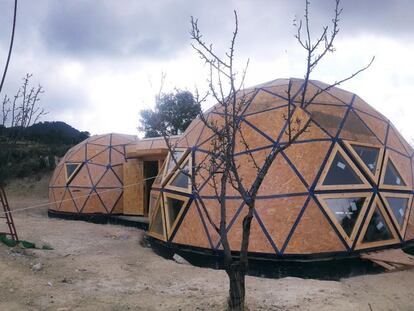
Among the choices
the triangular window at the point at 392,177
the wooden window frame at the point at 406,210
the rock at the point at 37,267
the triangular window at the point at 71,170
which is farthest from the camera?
the triangular window at the point at 71,170

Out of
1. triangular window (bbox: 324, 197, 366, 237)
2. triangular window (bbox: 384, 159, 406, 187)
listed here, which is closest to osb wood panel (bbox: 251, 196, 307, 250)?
triangular window (bbox: 324, 197, 366, 237)

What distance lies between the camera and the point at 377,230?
29.7 feet

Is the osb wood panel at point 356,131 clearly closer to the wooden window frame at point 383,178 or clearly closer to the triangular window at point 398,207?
the wooden window frame at point 383,178

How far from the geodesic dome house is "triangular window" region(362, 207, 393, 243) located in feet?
0.08

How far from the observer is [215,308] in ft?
20.4

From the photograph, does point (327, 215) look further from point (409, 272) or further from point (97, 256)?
point (97, 256)

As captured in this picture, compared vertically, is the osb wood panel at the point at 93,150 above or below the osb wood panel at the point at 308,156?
above

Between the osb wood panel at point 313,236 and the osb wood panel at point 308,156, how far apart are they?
2.46 ft

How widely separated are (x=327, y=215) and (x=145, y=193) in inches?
405

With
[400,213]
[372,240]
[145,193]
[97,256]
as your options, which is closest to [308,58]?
[372,240]

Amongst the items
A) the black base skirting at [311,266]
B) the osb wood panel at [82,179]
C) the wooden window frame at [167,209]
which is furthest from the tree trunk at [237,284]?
the osb wood panel at [82,179]

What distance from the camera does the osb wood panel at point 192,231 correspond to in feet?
30.9

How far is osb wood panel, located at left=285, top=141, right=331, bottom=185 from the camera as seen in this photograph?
904 cm

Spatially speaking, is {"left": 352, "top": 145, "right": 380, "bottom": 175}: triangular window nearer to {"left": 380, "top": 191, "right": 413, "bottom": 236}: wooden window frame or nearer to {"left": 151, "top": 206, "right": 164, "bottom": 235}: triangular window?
{"left": 380, "top": 191, "right": 413, "bottom": 236}: wooden window frame
